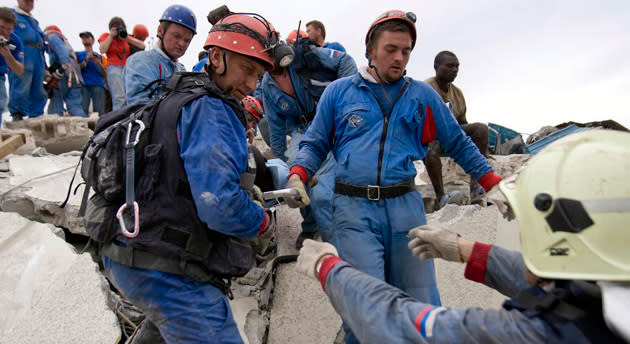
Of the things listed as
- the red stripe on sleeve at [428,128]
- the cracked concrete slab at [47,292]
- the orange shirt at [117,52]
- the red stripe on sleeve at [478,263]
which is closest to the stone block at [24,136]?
the orange shirt at [117,52]

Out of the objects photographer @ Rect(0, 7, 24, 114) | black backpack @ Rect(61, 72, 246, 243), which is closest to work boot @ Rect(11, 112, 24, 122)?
photographer @ Rect(0, 7, 24, 114)

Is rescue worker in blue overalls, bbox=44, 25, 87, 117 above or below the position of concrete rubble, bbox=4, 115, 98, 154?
above

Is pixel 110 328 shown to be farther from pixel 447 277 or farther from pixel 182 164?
pixel 447 277

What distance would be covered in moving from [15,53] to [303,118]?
4.73m

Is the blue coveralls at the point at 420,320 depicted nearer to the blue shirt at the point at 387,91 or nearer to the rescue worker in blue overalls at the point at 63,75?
the blue shirt at the point at 387,91

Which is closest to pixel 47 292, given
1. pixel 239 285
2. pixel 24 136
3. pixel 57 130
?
pixel 239 285

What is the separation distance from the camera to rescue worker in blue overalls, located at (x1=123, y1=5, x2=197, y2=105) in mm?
3533

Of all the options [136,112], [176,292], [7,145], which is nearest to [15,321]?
[176,292]

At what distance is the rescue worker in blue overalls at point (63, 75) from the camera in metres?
7.43

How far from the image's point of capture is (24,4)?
646 cm

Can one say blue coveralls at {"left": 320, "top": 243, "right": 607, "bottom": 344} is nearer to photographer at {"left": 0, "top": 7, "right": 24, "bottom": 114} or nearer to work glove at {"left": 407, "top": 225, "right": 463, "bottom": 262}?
work glove at {"left": 407, "top": 225, "right": 463, "bottom": 262}

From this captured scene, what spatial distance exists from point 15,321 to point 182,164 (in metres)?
1.97

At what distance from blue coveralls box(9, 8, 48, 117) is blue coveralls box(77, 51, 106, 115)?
1.19 metres

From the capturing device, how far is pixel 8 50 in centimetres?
562
